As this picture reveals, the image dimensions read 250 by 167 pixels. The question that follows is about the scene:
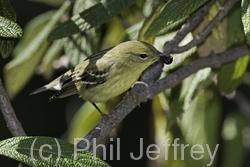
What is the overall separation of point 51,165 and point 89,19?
1.10 meters

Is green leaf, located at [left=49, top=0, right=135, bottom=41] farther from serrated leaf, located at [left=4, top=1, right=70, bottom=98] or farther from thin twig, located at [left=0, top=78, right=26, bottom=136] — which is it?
thin twig, located at [left=0, top=78, right=26, bottom=136]

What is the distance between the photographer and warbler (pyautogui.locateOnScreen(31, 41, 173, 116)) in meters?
3.10

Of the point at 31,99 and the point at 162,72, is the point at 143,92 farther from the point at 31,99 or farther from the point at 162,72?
the point at 31,99

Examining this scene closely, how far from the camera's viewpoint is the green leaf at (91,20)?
2680 mm

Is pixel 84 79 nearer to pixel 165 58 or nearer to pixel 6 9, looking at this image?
pixel 165 58

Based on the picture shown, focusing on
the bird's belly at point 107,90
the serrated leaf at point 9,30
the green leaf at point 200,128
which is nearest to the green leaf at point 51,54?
the bird's belly at point 107,90

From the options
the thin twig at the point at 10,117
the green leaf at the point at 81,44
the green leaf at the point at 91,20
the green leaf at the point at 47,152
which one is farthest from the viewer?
the green leaf at the point at 81,44

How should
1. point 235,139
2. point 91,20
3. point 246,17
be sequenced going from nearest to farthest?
1. point 246,17
2. point 91,20
3. point 235,139

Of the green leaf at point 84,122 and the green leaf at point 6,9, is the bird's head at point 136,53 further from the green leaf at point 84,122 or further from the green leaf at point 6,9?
the green leaf at point 6,9

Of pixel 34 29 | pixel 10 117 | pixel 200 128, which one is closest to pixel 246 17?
pixel 10 117

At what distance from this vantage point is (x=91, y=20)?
8.86 ft

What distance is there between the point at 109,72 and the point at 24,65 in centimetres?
51

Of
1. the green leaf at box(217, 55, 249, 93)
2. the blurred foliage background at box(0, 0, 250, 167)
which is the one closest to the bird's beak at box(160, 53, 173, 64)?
the blurred foliage background at box(0, 0, 250, 167)

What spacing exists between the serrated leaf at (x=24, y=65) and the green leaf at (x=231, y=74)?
106cm
